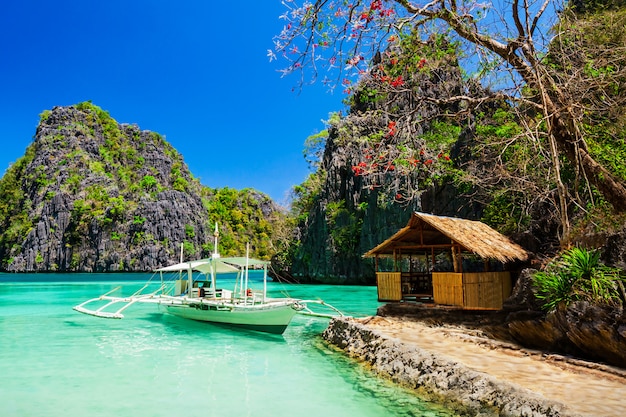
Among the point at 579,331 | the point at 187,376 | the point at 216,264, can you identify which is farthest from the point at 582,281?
the point at 216,264

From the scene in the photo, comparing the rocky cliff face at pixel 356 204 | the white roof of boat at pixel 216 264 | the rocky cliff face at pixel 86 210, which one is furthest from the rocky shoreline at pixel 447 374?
the rocky cliff face at pixel 86 210

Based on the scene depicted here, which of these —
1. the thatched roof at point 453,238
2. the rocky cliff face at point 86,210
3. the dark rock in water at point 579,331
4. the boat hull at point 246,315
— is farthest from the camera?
the rocky cliff face at point 86,210

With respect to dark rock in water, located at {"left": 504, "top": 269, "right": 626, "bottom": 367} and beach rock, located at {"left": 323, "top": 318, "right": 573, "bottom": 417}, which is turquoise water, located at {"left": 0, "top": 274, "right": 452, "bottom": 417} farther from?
dark rock in water, located at {"left": 504, "top": 269, "right": 626, "bottom": 367}

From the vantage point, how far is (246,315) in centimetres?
1133

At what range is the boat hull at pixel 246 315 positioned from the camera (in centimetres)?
1073

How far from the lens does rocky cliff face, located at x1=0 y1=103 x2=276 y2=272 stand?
59406mm

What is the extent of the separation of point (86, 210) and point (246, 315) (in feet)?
188

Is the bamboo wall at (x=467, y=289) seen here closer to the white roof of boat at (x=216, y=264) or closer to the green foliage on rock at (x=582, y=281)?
the green foliage on rock at (x=582, y=281)

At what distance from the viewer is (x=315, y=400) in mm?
6125

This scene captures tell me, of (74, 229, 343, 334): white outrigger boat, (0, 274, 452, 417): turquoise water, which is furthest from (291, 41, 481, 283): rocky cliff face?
(0, 274, 452, 417): turquoise water

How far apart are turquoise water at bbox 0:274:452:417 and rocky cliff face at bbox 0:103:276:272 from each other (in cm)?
5040

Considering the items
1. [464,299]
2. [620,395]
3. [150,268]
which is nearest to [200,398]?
[620,395]

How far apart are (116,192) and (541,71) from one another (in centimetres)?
6721

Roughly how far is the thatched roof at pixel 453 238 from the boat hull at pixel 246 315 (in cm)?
307
